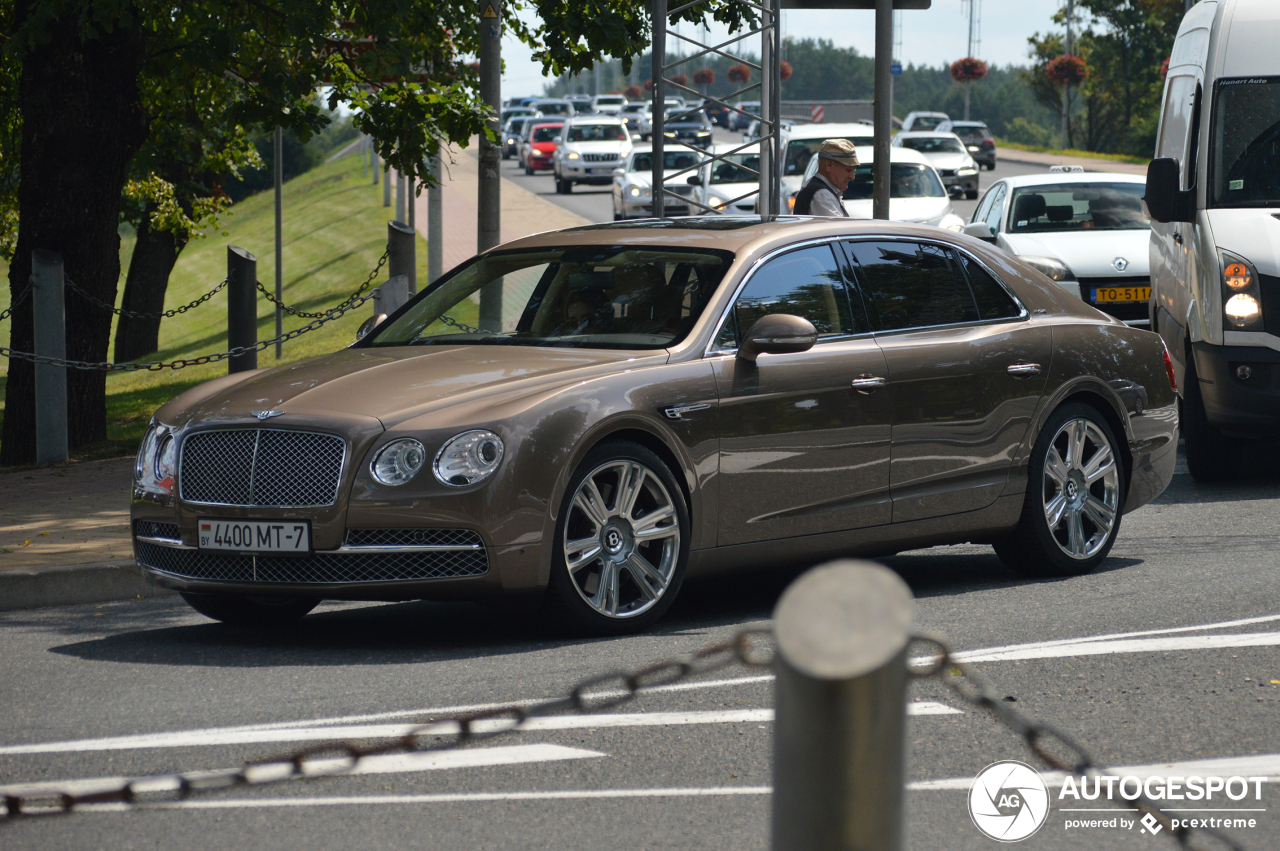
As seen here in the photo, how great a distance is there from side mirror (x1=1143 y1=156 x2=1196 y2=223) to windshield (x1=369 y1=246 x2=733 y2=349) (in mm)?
4817

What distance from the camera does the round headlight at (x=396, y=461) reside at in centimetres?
601

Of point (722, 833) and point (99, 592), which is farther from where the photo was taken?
point (99, 592)

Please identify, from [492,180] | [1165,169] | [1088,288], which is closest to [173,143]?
[492,180]

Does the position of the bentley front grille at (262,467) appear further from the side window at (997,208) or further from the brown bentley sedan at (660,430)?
the side window at (997,208)

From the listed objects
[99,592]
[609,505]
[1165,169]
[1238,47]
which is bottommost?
[99,592]

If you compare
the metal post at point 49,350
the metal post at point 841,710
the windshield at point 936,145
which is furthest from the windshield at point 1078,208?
the windshield at point 936,145

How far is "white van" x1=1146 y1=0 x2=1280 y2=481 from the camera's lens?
1026 cm

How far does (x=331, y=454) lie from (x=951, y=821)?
2753 mm

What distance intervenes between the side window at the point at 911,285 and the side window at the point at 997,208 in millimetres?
8665

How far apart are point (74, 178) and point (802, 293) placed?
7668mm

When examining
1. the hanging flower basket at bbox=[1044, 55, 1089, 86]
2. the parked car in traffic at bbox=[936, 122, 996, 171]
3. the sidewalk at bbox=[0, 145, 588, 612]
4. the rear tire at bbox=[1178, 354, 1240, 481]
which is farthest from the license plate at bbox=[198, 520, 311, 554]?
the hanging flower basket at bbox=[1044, 55, 1089, 86]

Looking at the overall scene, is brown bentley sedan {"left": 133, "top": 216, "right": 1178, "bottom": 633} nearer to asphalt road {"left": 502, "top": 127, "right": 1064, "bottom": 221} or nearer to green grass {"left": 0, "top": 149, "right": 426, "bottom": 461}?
green grass {"left": 0, "top": 149, "right": 426, "bottom": 461}

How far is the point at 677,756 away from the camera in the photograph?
476cm

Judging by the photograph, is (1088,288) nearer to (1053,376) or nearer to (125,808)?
(1053,376)
